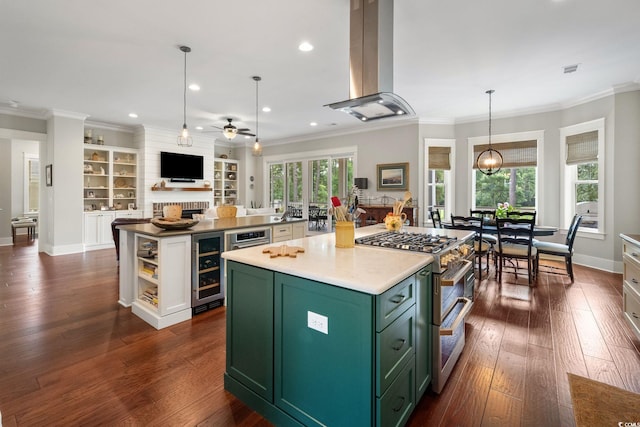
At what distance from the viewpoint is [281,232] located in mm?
3998

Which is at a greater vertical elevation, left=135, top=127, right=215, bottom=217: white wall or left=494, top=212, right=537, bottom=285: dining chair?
left=135, top=127, right=215, bottom=217: white wall

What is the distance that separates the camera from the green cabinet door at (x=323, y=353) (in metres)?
1.32

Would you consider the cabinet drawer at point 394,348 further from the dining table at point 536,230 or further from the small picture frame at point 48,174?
the small picture frame at point 48,174

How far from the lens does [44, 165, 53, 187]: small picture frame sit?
616 cm

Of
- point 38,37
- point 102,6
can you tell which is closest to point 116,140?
point 38,37

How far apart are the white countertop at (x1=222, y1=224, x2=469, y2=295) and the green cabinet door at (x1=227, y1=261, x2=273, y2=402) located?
0.32 feet

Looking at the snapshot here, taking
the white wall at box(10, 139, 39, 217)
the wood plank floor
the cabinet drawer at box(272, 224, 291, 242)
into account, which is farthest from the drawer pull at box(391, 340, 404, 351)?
the white wall at box(10, 139, 39, 217)

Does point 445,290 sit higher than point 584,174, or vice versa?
point 584,174

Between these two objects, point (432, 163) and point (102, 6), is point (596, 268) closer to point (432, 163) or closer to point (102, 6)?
point (432, 163)

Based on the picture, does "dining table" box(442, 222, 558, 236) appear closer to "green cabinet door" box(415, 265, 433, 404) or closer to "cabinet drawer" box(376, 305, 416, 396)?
"green cabinet door" box(415, 265, 433, 404)

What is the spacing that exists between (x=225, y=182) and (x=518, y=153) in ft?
26.0

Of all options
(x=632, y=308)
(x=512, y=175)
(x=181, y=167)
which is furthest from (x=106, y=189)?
(x=632, y=308)

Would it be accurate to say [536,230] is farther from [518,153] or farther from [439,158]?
[439,158]

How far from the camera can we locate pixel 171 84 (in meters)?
4.62
